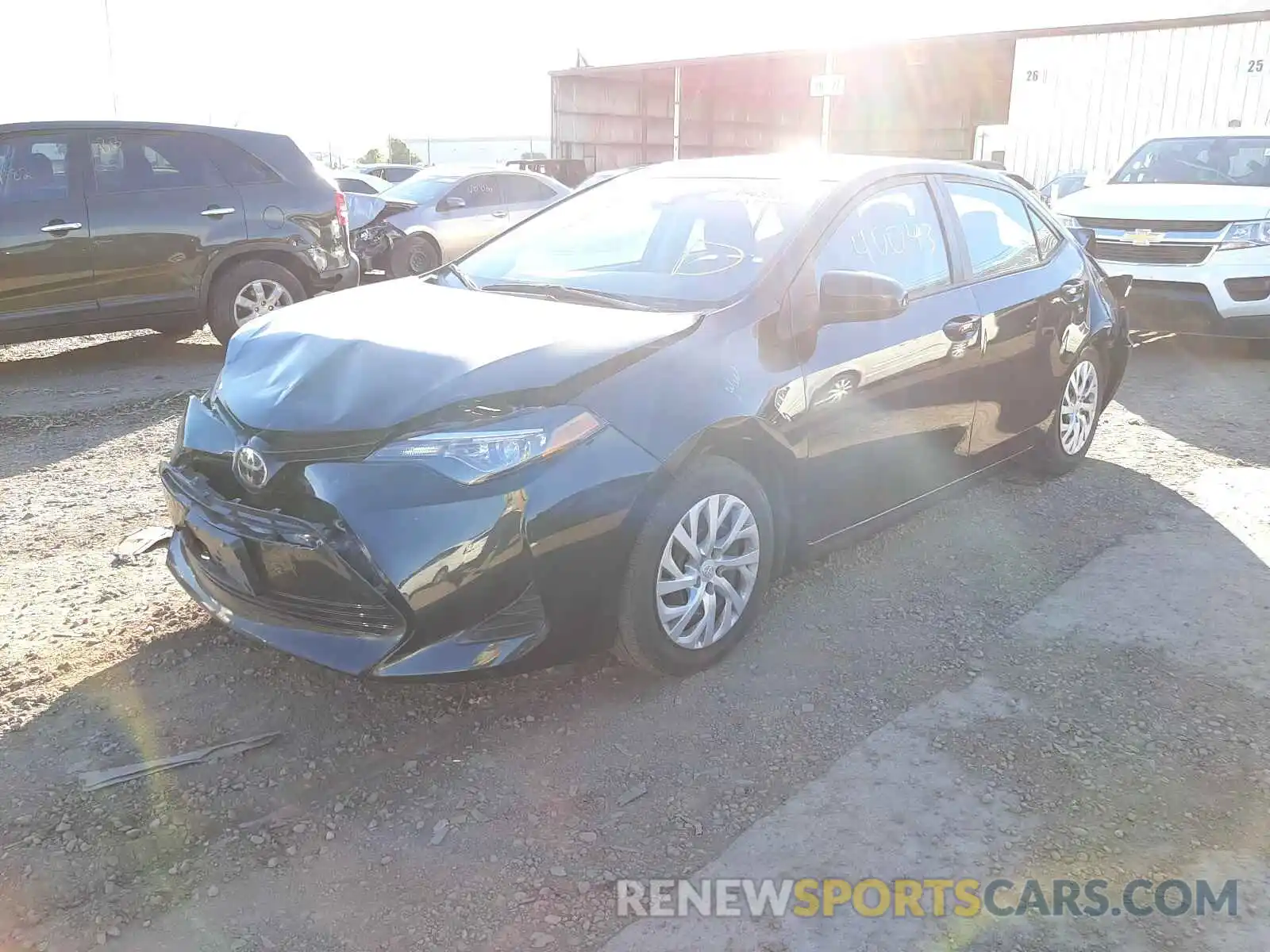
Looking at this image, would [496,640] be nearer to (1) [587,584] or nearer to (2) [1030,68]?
(1) [587,584]

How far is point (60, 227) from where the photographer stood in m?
6.62

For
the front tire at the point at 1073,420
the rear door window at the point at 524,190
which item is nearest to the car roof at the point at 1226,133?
the front tire at the point at 1073,420

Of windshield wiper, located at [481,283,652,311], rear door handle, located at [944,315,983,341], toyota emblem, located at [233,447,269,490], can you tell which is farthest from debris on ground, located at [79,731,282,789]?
rear door handle, located at [944,315,983,341]

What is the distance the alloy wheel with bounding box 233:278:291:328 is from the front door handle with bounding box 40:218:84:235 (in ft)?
3.53

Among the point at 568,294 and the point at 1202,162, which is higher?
the point at 1202,162

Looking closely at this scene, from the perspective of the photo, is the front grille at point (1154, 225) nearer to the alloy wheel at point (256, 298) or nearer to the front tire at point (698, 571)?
the front tire at point (698, 571)

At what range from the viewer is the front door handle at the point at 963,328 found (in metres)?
3.88

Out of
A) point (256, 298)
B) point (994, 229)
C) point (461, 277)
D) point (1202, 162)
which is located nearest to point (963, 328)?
point (994, 229)

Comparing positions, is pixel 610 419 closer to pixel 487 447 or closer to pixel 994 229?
pixel 487 447

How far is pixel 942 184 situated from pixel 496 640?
8.89 ft

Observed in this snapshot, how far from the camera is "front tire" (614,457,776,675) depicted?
288 cm

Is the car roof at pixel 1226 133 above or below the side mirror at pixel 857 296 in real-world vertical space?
above

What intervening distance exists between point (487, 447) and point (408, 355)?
0.45 metres

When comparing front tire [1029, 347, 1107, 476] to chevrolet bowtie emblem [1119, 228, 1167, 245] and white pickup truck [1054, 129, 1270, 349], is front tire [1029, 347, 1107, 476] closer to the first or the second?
white pickup truck [1054, 129, 1270, 349]
